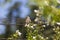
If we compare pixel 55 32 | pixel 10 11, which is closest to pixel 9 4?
pixel 10 11

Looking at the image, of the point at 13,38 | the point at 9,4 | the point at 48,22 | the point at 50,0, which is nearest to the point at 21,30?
the point at 13,38

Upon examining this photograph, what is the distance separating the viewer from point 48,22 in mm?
2963

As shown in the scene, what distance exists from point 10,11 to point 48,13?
1696 mm

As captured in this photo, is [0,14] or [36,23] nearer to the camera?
[36,23]

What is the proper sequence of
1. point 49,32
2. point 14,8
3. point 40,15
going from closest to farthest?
point 40,15, point 49,32, point 14,8

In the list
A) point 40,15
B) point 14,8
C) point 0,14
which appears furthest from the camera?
point 14,8

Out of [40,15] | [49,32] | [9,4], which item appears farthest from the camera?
[9,4]

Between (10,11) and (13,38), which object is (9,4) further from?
(13,38)

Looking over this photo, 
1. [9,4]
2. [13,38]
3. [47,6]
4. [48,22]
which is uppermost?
[9,4]

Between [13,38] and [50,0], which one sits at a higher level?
[50,0]

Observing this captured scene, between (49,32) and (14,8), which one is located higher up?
(14,8)

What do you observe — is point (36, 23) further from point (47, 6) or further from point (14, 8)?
point (14, 8)

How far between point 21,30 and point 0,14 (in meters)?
0.52

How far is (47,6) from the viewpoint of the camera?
302 cm
